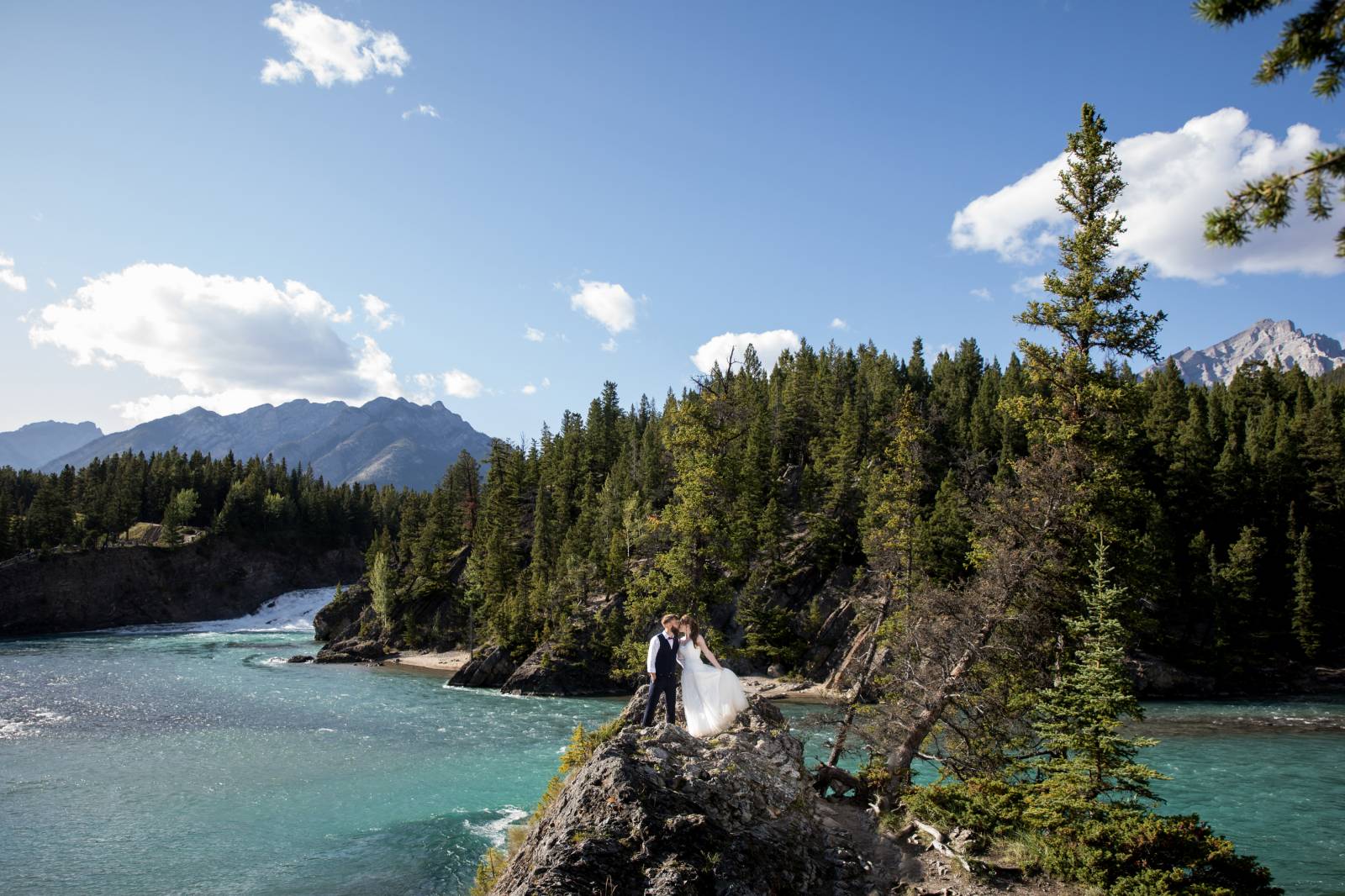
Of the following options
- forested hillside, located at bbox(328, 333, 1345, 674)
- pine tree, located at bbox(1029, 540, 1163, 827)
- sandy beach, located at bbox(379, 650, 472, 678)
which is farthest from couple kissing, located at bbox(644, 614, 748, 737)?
sandy beach, located at bbox(379, 650, 472, 678)

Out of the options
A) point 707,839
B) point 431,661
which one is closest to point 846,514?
point 431,661

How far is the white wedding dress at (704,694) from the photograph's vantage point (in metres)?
16.0

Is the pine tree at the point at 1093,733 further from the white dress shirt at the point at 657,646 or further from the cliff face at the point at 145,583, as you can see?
the cliff face at the point at 145,583

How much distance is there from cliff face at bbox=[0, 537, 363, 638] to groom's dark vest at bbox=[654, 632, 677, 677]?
4799 inches

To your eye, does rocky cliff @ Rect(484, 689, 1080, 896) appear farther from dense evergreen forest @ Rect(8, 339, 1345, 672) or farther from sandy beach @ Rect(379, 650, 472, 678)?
sandy beach @ Rect(379, 650, 472, 678)

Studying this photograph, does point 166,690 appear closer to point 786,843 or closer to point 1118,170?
point 786,843

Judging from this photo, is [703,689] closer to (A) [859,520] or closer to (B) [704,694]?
(B) [704,694]

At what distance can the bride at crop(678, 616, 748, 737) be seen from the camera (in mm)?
16047

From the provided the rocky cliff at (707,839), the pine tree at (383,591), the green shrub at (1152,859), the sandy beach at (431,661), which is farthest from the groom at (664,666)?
the pine tree at (383,591)

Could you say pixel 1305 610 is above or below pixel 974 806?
above

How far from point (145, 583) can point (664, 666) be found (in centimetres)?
12962

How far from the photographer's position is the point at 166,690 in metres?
55.0

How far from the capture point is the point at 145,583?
11362 centimetres

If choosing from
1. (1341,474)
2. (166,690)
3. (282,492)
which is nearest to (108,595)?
(282,492)
